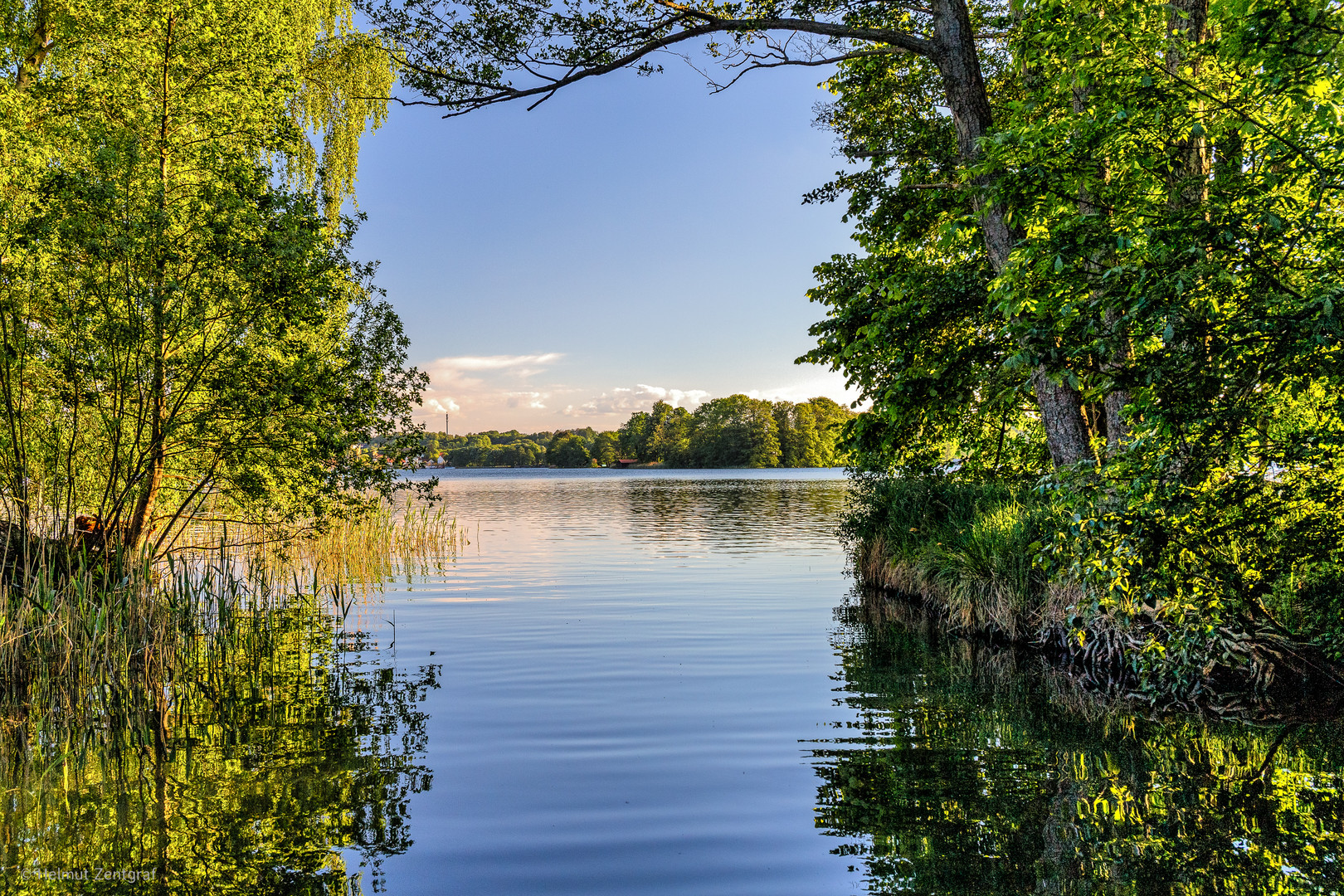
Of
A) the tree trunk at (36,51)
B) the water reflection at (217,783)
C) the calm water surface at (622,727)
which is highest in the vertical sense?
the tree trunk at (36,51)

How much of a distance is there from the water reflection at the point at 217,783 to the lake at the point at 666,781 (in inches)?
1.1

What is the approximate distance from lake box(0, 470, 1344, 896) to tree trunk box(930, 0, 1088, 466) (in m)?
2.97

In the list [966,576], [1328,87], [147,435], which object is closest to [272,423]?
[147,435]

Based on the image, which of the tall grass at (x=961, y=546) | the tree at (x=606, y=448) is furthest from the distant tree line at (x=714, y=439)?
the tall grass at (x=961, y=546)

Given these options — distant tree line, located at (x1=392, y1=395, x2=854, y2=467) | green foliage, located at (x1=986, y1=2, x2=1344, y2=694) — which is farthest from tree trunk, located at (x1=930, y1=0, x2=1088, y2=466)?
distant tree line, located at (x1=392, y1=395, x2=854, y2=467)

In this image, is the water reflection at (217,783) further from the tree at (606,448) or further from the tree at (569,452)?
the tree at (569,452)

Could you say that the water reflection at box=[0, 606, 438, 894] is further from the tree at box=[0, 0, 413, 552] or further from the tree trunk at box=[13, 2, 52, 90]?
the tree trunk at box=[13, 2, 52, 90]

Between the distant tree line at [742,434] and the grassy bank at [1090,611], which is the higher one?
the distant tree line at [742,434]

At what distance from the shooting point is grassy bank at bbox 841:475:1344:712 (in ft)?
24.8

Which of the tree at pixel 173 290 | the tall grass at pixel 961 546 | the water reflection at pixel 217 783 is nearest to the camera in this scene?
the water reflection at pixel 217 783

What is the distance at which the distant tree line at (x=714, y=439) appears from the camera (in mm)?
128125

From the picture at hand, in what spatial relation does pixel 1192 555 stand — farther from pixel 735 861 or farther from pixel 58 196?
pixel 58 196

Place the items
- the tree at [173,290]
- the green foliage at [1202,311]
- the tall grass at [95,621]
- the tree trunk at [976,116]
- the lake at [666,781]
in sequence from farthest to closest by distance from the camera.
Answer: the tree trunk at [976,116] < the tree at [173,290] < the tall grass at [95,621] < the green foliage at [1202,311] < the lake at [666,781]

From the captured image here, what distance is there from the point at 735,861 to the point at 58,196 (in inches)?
395
